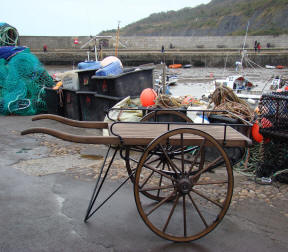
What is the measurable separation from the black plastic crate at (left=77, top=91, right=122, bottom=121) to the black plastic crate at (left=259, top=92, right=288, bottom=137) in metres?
4.15

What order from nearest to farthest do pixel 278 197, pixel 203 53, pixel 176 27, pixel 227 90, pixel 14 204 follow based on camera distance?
pixel 14 204 < pixel 278 197 < pixel 227 90 < pixel 203 53 < pixel 176 27

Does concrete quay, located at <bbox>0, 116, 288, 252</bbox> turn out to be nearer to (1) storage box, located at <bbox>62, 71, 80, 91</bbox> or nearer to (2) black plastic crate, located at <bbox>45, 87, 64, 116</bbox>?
(1) storage box, located at <bbox>62, 71, 80, 91</bbox>

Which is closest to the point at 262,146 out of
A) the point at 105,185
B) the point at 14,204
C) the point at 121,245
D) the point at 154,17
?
the point at 105,185

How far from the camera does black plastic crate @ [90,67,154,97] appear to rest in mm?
8086

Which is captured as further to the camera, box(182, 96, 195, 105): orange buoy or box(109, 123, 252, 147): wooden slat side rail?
box(182, 96, 195, 105): orange buoy

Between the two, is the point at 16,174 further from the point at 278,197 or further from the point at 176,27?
the point at 176,27

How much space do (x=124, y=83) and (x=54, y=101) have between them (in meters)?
3.42

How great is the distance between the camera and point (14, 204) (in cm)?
389

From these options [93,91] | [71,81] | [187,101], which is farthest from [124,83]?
[71,81]

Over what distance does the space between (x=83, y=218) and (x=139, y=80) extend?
5547 mm

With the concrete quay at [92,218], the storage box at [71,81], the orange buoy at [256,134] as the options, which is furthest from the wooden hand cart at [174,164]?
the storage box at [71,81]

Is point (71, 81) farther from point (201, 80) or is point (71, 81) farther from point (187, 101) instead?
point (201, 80)

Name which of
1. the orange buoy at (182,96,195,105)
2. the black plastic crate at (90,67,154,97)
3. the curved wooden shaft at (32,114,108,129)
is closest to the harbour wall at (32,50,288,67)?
the black plastic crate at (90,67,154,97)

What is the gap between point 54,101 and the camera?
1052 cm
